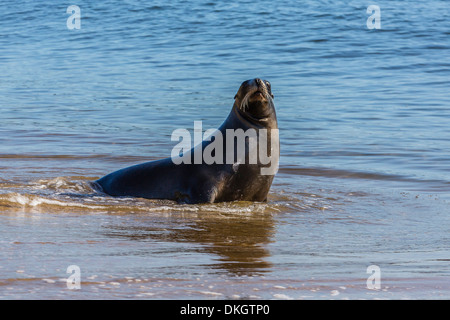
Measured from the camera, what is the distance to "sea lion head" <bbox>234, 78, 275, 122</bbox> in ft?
21.0

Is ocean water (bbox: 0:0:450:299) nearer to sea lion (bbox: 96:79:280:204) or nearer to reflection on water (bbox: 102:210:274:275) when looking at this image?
reflection on water (bbox: 102:210:274:275)

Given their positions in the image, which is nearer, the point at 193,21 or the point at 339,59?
the point at 339,59

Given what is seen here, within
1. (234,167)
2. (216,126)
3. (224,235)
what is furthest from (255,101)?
(216,126)

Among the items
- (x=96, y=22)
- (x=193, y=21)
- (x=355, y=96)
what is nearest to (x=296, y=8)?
(x=193, y=21)

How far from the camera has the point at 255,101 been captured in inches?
253

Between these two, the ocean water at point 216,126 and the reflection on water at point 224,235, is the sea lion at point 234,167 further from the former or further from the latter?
the reflection on water at point 224,235

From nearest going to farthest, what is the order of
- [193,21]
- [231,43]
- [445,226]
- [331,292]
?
1. [331,292]
2. [445,226]
3. [231,43]
4. [193,21]

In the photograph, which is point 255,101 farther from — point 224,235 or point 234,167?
point 224,235

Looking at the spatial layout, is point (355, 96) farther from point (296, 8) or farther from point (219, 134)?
point (296, 8)

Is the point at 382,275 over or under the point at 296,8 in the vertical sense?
under

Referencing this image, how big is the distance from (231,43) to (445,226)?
1557 centimetres

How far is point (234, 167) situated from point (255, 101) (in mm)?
608

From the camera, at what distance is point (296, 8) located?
2541cm

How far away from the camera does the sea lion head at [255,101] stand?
641 cm
